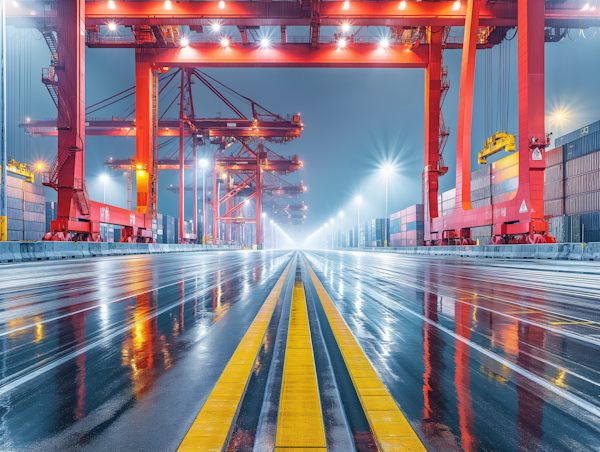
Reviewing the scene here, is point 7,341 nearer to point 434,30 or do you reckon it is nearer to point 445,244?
point 445,244

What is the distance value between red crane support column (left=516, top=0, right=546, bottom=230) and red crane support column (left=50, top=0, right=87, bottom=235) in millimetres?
24182

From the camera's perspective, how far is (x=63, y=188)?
1938 cm

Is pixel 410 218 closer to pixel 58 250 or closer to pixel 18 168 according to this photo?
pixel 58 250

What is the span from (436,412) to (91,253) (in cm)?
2107

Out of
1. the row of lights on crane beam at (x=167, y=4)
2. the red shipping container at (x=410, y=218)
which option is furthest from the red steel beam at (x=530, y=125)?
the red shipping container at (x=410, y=218)

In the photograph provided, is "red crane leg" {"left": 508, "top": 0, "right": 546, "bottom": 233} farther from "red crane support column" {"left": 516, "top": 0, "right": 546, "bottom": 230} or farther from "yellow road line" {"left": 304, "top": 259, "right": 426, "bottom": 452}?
"yellow road line" {"left": 304, "top": 259, "right": 426, "bottom": 452}

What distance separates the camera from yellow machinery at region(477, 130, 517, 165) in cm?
3441

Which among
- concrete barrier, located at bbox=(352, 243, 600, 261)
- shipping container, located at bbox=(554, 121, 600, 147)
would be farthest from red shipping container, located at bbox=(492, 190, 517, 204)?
concrete barrier, located at bbox=(352, 243, 600, 261)

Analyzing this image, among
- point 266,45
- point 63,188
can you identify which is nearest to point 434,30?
point 266,45

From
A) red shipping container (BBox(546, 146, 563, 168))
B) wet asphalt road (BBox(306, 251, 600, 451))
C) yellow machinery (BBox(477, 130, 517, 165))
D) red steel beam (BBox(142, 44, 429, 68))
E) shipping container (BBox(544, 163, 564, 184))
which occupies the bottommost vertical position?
wet asphalt road (BBox(306, 251, 600, 451))

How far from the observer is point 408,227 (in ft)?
189

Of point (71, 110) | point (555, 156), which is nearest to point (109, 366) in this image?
point (71, 110)

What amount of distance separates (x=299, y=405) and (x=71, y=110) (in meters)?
23.8

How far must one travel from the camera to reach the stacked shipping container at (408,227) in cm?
5358
